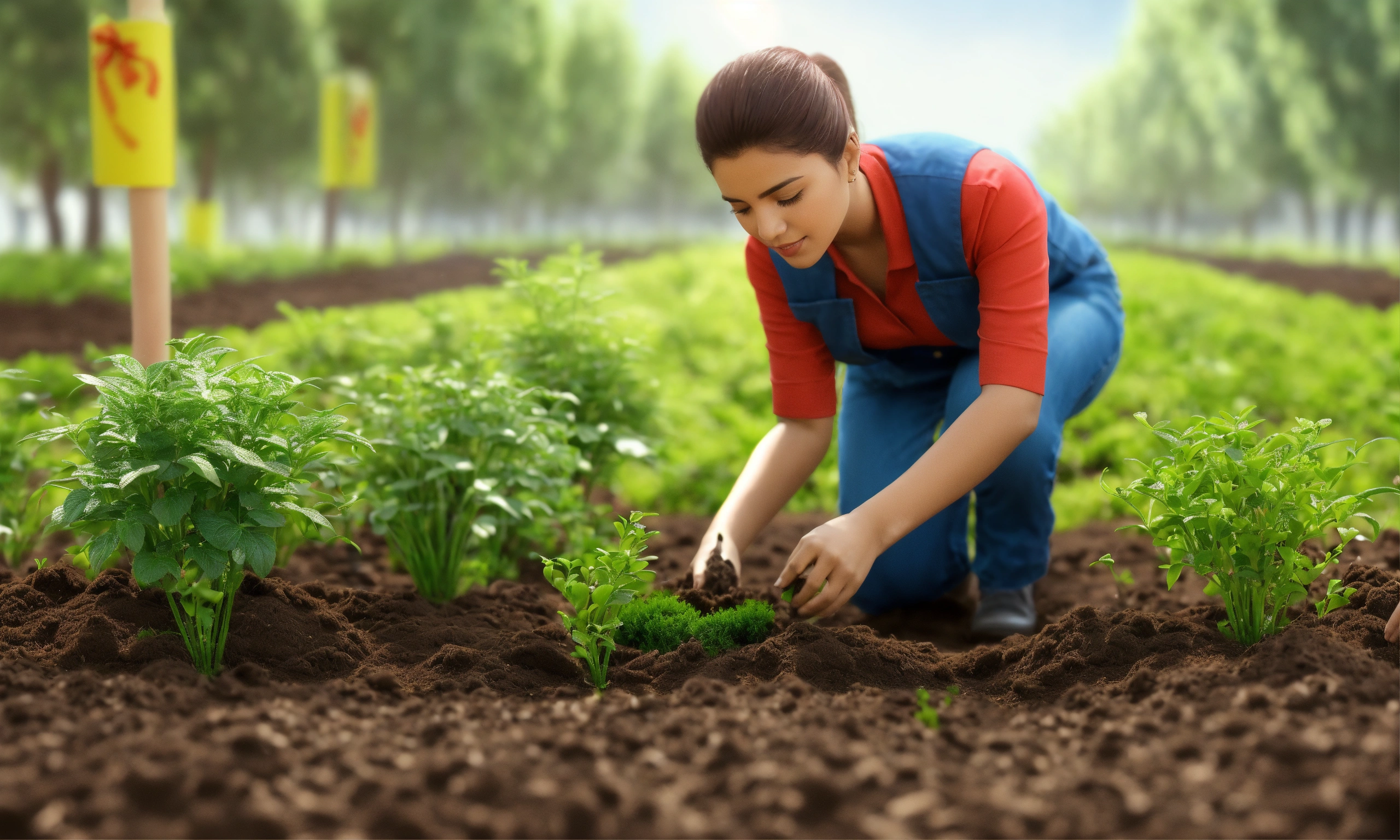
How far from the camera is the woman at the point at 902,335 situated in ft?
6.45

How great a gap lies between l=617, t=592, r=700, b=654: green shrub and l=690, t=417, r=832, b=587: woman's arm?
115 mm

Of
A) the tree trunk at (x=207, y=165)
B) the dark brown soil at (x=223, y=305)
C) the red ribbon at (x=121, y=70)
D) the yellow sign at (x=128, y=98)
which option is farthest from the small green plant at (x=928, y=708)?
the tree trunk at (x=207, y=165)

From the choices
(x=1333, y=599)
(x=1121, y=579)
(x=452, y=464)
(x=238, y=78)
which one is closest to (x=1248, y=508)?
(x=1333, y=599)

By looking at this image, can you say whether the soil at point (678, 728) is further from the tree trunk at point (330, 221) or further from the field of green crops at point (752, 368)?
the tree trunk at point (330, 221)

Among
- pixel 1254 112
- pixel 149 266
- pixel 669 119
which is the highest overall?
pixel 1254 112

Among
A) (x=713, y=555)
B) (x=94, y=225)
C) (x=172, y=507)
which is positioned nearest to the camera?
(x=172, y=507)

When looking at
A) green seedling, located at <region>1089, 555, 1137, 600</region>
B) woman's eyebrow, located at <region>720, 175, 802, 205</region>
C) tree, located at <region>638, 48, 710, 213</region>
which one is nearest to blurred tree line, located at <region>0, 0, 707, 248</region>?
tree, located at <region>638, 48, 710, 213</region>

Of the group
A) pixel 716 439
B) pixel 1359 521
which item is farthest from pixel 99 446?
pixel 1359 521

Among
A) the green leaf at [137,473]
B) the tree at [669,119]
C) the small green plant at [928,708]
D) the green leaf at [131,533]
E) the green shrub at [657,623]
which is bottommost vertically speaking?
the green shrub at [657,623]

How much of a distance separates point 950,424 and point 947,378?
538 millimetres

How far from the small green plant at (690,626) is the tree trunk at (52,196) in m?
15.0

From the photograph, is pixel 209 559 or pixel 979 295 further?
pixel 979 295

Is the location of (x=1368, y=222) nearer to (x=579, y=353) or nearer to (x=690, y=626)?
(x=579, y=353)

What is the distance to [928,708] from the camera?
1614 mm
